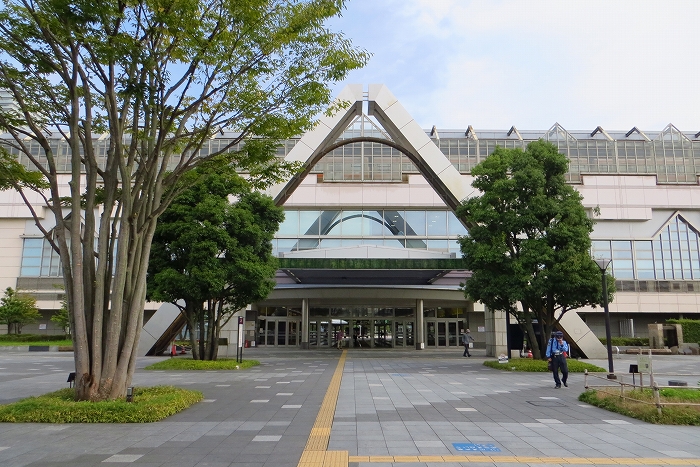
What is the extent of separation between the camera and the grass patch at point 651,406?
804 centimetres

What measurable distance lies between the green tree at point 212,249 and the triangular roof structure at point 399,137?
3.80 meters

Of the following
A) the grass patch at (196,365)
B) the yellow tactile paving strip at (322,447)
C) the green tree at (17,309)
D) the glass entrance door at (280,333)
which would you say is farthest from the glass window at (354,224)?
the yellow tactile paving strip at (322,447)

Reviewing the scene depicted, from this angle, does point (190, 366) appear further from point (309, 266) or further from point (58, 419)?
point (58, 419)

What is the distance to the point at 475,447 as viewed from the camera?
6.43 metres

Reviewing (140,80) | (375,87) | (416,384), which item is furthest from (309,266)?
(140,80)

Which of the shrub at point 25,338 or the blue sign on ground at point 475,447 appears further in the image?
the shrub at point 25,338

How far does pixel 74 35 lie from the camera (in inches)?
350

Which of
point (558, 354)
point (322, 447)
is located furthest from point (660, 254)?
point (322, 447)

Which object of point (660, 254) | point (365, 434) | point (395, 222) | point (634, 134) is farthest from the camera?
point (634, 134)

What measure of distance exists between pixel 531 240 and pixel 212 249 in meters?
11.1

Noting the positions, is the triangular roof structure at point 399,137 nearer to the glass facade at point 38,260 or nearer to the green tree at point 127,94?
the green tree at point 127,94

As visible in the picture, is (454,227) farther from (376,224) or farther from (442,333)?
(442,333)

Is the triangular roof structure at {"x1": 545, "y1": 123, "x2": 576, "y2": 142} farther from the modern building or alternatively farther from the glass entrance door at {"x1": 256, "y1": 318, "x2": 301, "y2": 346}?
the glass entrance door at {"x1": 256, "y1": 318, "x2": 301, "y2": 346}

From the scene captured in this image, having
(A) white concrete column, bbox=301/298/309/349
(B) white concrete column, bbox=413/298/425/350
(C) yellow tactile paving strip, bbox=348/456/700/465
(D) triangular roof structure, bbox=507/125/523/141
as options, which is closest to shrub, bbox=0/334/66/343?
(A) white concrete column, bbox=301/298/309/349
